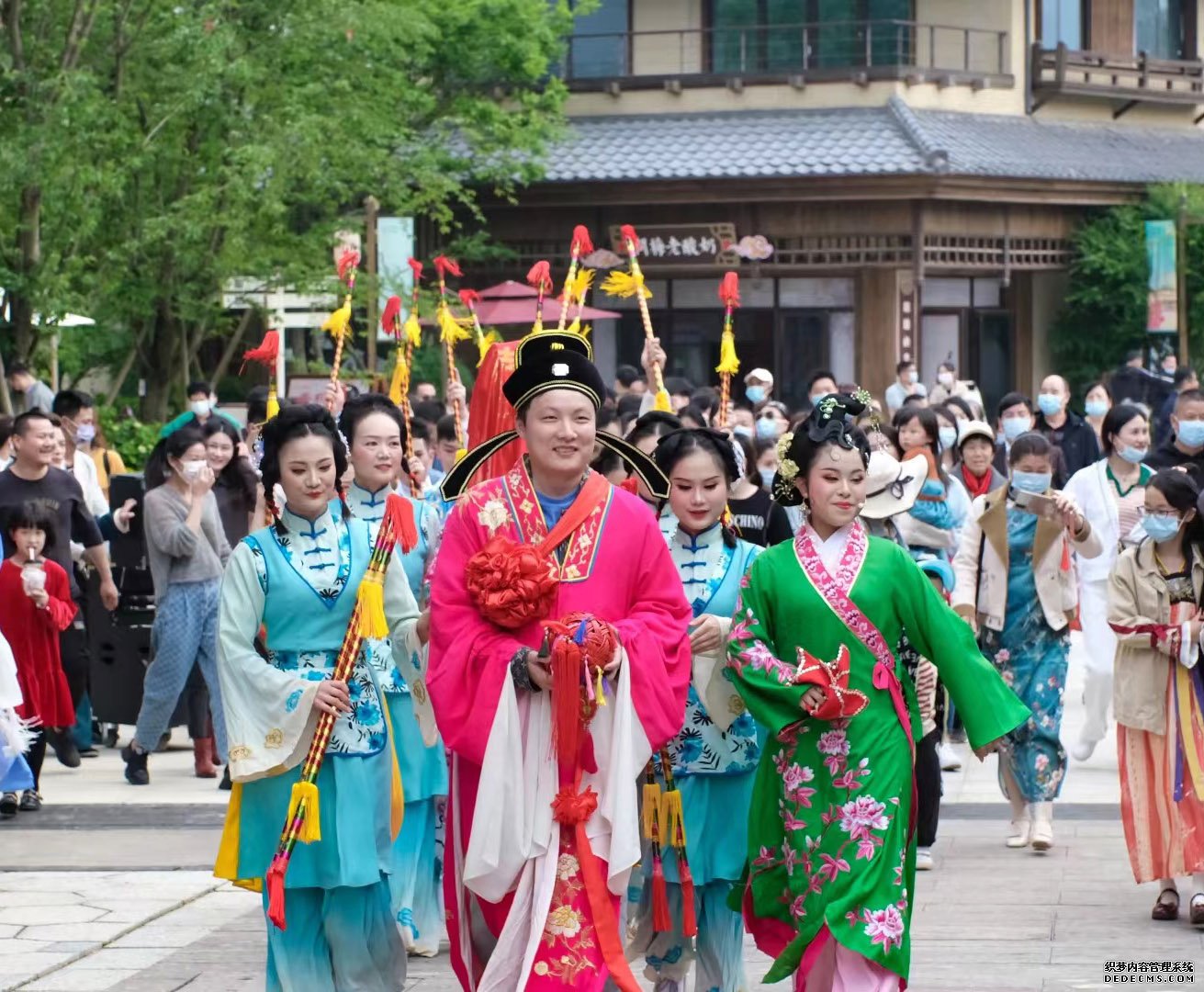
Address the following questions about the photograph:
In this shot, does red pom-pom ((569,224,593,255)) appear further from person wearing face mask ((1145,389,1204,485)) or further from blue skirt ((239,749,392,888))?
person wearing face mask ((1145,389,1204,485))

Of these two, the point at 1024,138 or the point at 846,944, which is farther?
the point at 1024,138

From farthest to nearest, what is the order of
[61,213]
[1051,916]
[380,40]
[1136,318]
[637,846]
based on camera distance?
[1136,318] < [380,40] < [61,213] < [1051,916] < [637,846]

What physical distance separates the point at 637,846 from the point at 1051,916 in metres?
2.74

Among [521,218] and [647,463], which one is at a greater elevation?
[521,218]

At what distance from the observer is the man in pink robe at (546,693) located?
18.0 ft

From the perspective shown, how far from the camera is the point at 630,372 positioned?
18.5 metres

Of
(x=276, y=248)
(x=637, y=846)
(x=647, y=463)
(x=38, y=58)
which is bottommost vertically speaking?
(x=637, y=846)

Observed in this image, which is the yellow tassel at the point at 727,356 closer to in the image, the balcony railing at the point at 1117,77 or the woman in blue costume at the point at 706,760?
the woman in blue costume at the point at 706,760

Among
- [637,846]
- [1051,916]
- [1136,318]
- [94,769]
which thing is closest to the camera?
[637,846]

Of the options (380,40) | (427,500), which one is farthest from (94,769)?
(380,40)

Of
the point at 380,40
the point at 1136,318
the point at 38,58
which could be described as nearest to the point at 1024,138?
the point at 1136,318

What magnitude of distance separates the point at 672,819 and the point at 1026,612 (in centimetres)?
329

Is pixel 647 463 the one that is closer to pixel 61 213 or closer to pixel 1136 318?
pixel 61 213

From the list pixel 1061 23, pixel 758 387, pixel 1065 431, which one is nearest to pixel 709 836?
pixel 758 387
